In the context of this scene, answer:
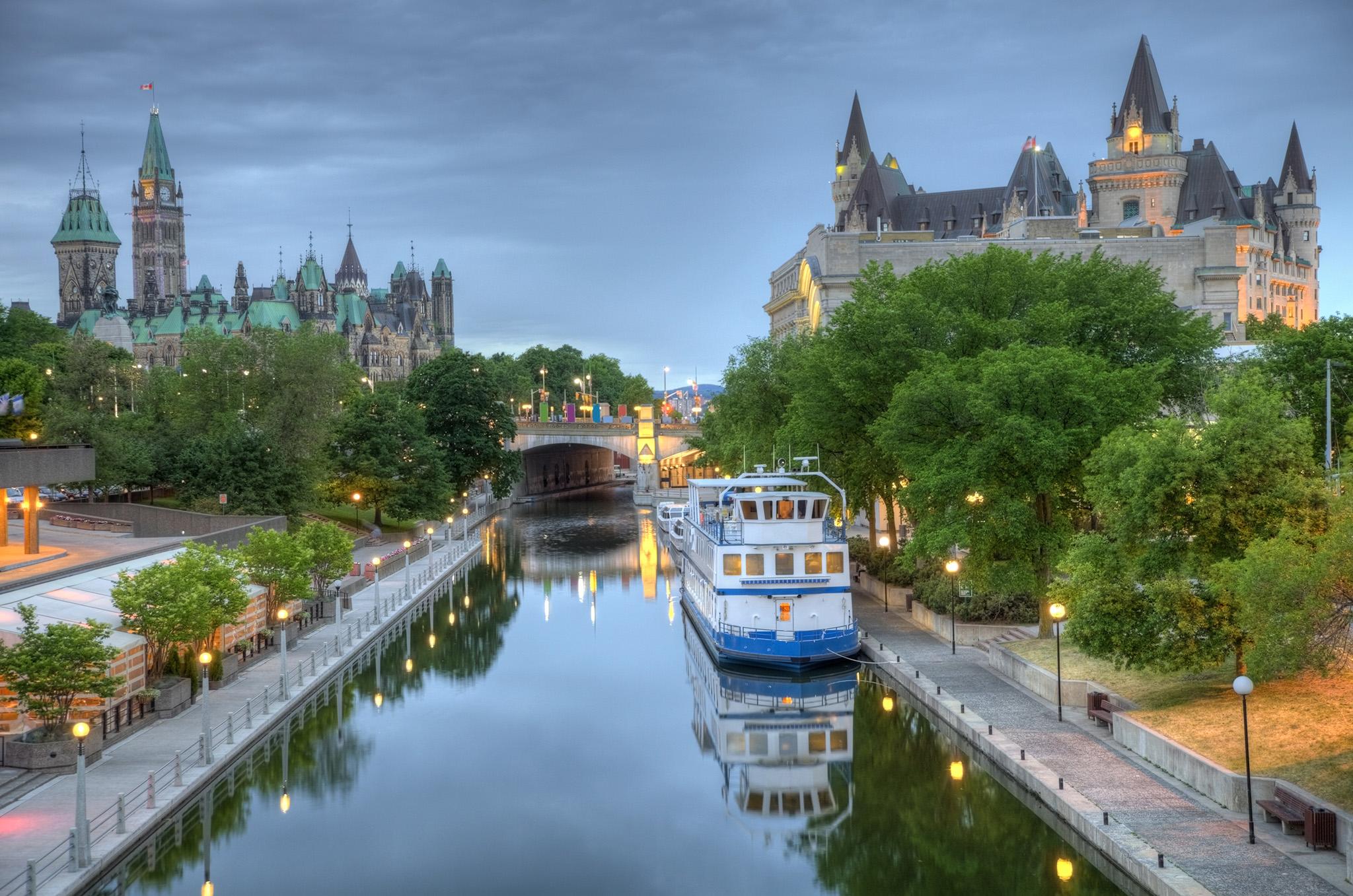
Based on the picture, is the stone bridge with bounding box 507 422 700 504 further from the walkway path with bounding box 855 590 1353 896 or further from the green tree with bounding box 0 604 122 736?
the green tree with bounding box 0 604 122 736

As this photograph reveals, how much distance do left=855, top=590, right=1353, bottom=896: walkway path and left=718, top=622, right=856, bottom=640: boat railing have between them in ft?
8.76

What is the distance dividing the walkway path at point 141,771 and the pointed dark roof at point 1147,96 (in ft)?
432

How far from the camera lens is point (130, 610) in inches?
1412

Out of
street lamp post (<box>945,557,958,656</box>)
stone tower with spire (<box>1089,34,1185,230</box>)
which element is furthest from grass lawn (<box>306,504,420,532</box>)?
stone tower with spire (<box>1089,34,1185,230</box>)

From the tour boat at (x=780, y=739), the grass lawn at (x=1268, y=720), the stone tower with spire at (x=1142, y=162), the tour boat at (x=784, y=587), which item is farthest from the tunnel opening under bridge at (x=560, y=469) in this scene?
the grass lawn at (x=1268, y=720)

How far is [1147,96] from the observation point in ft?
508

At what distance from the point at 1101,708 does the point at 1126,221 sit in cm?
13560

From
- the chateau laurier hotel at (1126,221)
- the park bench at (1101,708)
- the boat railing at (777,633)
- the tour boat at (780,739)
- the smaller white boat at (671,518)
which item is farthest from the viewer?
the chateau laurier hotel at (1126,221)

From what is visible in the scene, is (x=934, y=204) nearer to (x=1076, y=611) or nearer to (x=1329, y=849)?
(x=1076, y=611)

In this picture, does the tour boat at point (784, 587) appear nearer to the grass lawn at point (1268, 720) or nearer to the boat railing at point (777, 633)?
the boat railing at point (777, 633)

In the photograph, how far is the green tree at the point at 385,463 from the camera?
8744 centimetres

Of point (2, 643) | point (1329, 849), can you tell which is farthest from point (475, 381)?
point (1329, 849)

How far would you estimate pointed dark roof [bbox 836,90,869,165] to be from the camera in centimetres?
18162

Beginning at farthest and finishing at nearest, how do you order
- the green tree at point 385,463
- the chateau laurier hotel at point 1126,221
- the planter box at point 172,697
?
1. the chateau laurier hotel at point 1126,221
2. the green tree at point 385,463
3. the planter box at point 172,697
